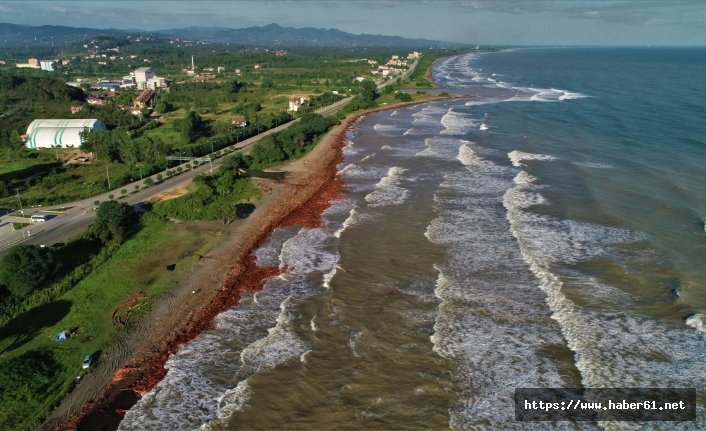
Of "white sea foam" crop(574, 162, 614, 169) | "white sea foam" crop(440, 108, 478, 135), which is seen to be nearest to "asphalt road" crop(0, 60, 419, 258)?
"white sea foam" crop(440, 108, 478, 135)

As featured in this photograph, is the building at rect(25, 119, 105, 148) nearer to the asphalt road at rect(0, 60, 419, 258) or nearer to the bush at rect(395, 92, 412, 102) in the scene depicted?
the asphalt road at rect(0, 60, 419, 258)

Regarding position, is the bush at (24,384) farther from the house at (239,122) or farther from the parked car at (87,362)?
the house at (239,122)

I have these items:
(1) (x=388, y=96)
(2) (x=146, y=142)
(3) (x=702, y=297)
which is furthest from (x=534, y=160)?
(1) (x=388, y=96)

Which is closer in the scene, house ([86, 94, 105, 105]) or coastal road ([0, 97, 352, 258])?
coastal road ([0, 97, 352, 258])

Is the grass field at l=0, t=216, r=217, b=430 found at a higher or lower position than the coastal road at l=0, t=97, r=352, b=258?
lower

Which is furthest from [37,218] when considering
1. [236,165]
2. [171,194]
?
[236,165]
